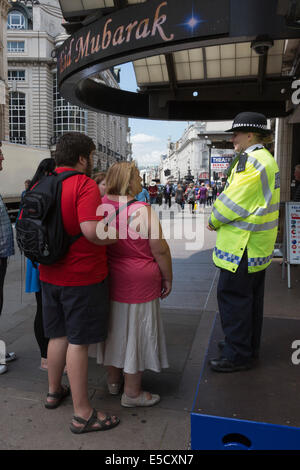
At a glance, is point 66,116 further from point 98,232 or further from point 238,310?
point 238,310

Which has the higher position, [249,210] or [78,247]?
[249,210]

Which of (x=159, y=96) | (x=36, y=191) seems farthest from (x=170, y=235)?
(x=36, y=191)

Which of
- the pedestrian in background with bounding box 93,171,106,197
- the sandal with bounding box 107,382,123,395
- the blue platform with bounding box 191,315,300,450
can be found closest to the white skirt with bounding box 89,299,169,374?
the sandal with bounding box 107,382,123,395

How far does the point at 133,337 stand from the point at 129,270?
0.48 metres

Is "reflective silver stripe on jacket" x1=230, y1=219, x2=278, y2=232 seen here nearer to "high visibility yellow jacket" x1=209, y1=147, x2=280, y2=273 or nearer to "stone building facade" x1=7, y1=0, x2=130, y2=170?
"high visibility yellow jacket" x1=209, y1=147, x2=280, y2=273

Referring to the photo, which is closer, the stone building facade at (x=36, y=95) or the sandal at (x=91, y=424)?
the sandal at (x=91, y=424)

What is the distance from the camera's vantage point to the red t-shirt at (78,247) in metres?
2.59

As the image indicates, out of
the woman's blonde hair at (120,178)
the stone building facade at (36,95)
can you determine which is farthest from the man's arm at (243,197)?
the stone building facade at (36,95)

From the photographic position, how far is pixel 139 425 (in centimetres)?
282

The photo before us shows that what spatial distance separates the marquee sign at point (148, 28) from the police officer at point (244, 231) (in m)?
1.21

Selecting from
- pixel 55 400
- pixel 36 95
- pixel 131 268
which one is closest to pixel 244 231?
pixel 131 268

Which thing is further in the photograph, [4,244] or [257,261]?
[4,244]

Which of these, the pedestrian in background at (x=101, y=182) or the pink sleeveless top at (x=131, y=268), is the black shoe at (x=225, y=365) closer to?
the pink sleeveless top at (x=131, y=268)

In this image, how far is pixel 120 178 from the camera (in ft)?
9.63
